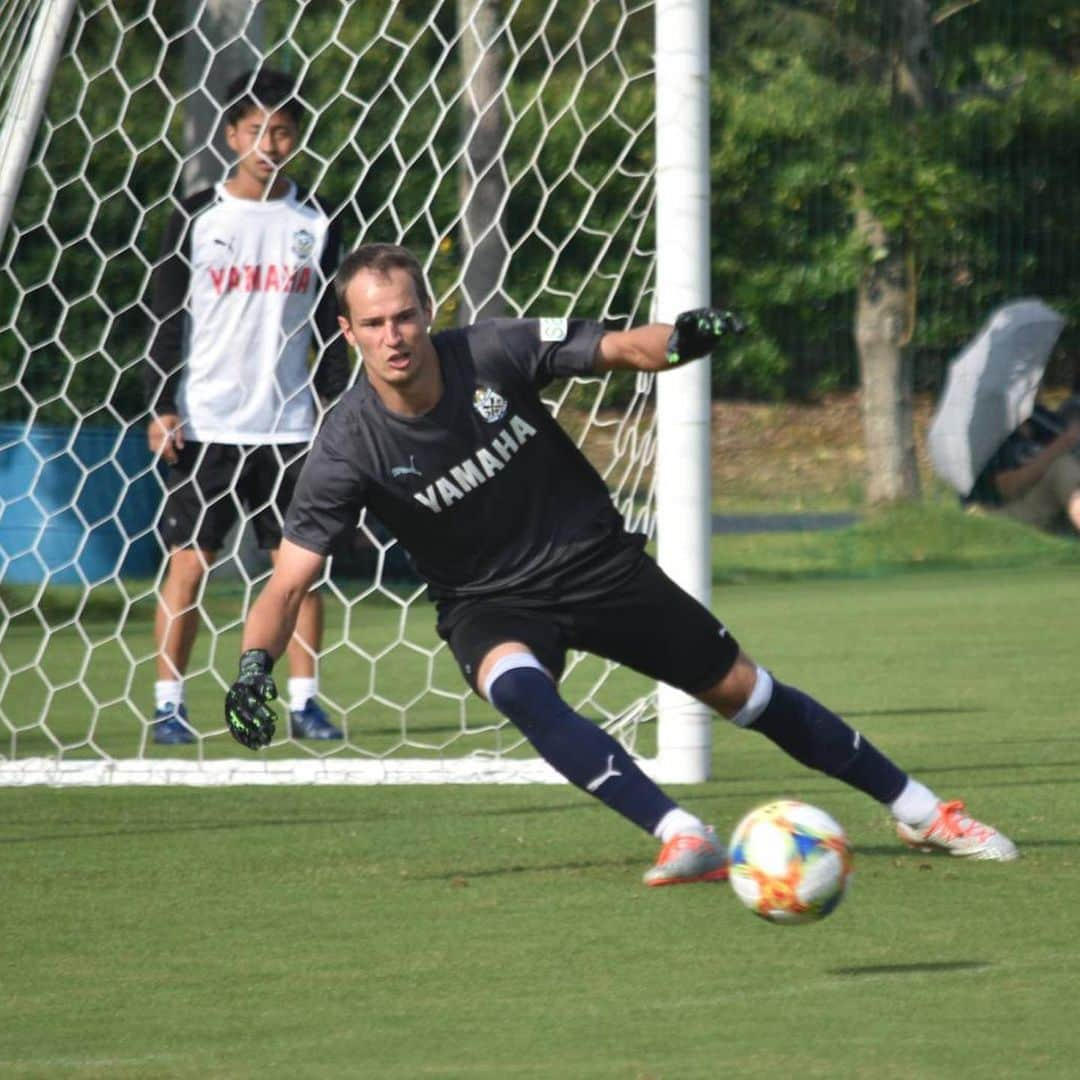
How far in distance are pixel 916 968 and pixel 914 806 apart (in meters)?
1.13

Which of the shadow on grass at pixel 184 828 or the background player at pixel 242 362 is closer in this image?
the shadow on grass at pixel 184 828

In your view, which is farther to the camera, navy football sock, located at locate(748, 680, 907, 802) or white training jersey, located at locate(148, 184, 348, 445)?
white training jersey, located at locate(148, 184, 348, 445)

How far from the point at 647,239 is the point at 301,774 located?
14.2 feet

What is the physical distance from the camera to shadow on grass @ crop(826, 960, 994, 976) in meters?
4.50

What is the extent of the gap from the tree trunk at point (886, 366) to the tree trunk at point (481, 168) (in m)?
6.55

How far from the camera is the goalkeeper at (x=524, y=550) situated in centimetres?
524

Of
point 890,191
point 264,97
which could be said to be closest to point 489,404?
point 264,97

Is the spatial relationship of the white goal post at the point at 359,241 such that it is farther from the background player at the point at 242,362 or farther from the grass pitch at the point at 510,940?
the grass pitch at the point at 510,940

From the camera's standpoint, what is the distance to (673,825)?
522 cm

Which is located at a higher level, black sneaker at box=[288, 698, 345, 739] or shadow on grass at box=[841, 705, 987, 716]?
black sneaker at box=[288, 698, 345, 739]

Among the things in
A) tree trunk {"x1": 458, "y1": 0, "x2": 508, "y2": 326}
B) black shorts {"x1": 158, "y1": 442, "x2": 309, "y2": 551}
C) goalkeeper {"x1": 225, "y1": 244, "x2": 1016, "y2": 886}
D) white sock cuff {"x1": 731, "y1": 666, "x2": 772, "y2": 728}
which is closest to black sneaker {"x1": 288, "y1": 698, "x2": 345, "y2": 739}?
black shorts {"x1": 158, "y1": 442, "x2": 309, "y2": 551}

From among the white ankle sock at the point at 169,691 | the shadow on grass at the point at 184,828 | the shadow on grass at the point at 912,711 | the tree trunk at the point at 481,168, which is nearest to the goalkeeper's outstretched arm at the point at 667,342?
the shadow on grass at the point at 184,828

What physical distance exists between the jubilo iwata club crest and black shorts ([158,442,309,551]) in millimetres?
2532

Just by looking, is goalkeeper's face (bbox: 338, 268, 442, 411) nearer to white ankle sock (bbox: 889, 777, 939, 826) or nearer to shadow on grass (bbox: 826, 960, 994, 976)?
white ankle sock (bbox: 889, 777, 939, 826)
